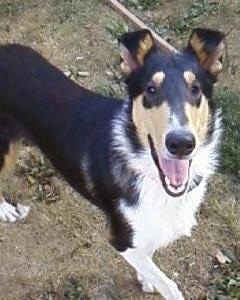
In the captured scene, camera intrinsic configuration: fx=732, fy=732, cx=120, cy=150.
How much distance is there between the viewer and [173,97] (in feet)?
10.6

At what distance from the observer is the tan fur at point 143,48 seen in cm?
353

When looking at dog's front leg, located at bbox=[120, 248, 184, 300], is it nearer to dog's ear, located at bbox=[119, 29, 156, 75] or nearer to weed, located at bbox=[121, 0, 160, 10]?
dog's ear, located at bbox=[119, 29, 156, 75]

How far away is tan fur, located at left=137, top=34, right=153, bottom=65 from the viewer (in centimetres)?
353

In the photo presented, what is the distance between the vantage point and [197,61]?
352cm

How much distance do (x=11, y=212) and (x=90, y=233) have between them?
532 millimetres

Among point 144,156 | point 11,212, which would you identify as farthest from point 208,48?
point 11,212

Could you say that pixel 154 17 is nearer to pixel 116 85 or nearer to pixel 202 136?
pixel 116 85

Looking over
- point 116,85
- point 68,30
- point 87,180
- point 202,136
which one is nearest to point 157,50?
point 202,136

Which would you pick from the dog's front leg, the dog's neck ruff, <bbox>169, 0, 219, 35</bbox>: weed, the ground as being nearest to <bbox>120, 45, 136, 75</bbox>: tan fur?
the dog's neck ruff

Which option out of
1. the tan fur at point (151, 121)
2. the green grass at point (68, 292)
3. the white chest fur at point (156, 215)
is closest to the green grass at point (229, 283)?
the white chest fur at point (156, 215)

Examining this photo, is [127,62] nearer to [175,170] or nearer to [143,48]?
[143,48]

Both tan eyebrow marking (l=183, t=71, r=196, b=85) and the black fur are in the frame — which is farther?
the black fur

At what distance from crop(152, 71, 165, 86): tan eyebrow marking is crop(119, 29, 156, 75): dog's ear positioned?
0.59 feet

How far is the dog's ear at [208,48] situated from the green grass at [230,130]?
4.83 feet
